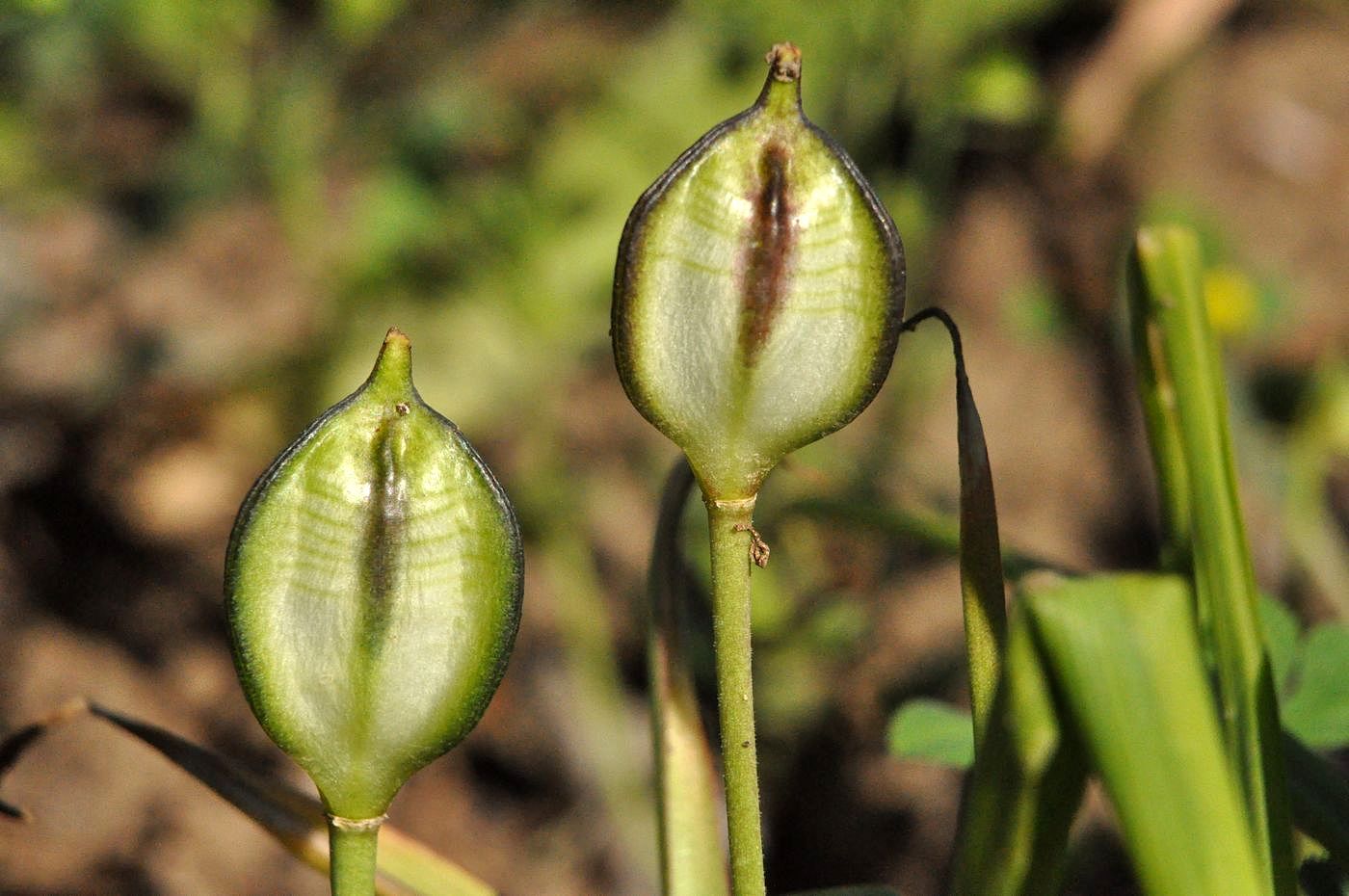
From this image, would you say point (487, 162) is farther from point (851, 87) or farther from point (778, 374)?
point (778, 374)

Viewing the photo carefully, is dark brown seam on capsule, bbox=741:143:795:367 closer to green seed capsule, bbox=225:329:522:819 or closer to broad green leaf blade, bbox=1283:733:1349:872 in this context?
green seed capsule, bbox=225:329:522:819

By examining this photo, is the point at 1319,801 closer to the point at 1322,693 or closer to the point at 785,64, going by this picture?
the point at 1322,693

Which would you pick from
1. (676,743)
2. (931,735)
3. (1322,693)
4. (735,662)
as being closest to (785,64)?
(735,662)

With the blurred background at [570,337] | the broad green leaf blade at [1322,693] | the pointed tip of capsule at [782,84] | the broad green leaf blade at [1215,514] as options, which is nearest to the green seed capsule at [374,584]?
the pointed tip of capsule at [782,84]

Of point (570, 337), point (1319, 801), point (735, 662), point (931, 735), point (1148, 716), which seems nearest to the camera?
point (1148, 716)

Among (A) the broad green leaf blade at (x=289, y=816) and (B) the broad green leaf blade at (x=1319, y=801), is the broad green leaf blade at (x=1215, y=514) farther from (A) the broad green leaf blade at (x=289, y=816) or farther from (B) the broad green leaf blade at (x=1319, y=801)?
(A) the broad green leaf blade at (x=289, y=816)

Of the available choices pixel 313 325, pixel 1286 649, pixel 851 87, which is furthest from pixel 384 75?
pixel 1286 649
